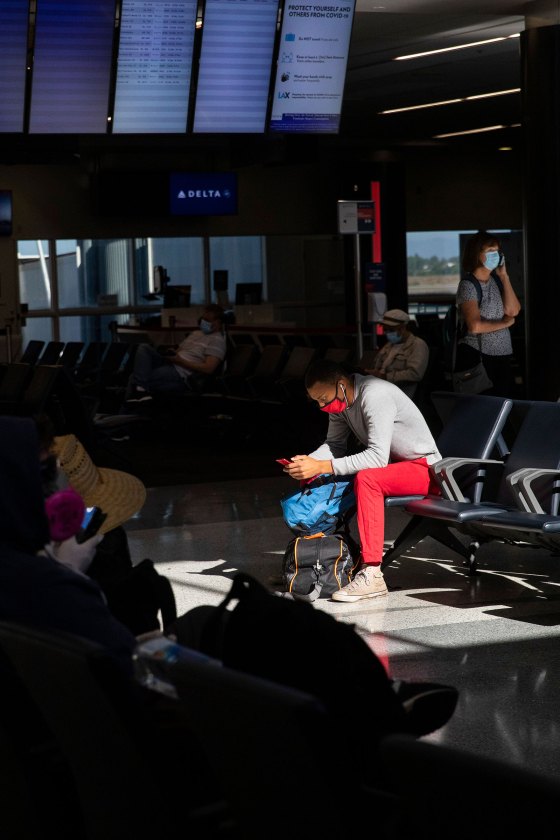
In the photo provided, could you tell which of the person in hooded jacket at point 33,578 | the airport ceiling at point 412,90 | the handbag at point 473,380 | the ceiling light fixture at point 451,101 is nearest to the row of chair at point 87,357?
the airport ceiling at point 412,90

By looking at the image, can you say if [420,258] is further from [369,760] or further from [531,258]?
[369,760]

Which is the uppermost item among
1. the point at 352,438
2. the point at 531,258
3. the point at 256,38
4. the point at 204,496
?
the point at 256,38

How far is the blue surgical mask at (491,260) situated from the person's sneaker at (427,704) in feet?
16.0

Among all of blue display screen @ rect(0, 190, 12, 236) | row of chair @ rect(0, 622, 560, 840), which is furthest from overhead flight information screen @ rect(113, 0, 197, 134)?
blue display screen @ rect(0, 190, 12, 236)

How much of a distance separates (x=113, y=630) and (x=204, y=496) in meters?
6.41

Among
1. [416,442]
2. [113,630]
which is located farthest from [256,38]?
[113,630]

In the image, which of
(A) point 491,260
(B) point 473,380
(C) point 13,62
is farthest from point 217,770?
(C) point 13,62

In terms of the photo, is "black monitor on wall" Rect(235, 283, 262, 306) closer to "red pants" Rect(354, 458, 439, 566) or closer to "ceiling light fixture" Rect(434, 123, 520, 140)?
"ceiling light fixture" Rect(434, 123, 520, 140)

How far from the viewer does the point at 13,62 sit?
8500mm

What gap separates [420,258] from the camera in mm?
24641

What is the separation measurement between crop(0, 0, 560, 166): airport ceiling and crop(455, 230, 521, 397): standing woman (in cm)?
232

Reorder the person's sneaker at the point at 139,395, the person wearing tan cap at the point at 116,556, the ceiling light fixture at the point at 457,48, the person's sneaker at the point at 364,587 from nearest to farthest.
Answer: the person wearing tan cap at the point at 116,556, the person's sneaker at the point at 364,587, the ceiling light fixture at the point at 457,48, the person's sneaker at the point at 139,395

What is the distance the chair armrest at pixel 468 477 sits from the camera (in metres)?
5.95

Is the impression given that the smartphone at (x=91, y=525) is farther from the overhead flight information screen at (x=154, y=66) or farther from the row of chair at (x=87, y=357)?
the row of chair at (x=87, y=357)
